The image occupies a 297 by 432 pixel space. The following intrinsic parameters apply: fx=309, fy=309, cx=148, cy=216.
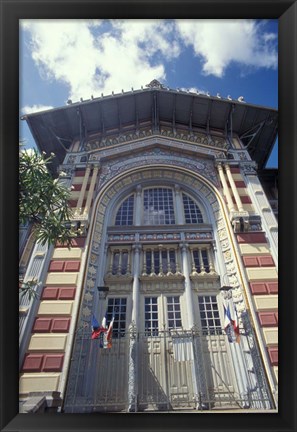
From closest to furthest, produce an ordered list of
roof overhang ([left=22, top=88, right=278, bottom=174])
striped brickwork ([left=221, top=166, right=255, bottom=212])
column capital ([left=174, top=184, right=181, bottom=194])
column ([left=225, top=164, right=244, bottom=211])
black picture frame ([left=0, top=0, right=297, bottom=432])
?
black picture frame ([left=0, top=0, right=297, bottom=432])
column ([left=225, top=164, right=244, bottom=211])
striped brickwork ([left=221, top=166, right=255, bottom=212])
column capital ([left=174, top=184, right=181, bottom=194])
roof overhang ([left=22, top=88, right=278, bottom=174])

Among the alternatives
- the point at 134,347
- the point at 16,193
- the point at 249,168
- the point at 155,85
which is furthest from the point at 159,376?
the point at 155,85

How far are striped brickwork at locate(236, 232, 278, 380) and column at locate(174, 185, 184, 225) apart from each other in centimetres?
275

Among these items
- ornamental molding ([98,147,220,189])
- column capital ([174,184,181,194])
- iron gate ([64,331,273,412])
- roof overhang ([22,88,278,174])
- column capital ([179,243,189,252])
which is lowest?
iron gate ([64,331,273,412])

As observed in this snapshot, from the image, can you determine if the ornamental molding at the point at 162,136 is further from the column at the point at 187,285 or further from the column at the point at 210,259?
the column at the point at 187,285

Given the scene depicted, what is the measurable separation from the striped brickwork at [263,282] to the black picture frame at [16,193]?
195 inches

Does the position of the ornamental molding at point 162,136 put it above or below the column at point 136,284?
above

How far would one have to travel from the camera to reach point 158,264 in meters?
12.0

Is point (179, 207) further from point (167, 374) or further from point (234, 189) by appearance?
point (167, 374)

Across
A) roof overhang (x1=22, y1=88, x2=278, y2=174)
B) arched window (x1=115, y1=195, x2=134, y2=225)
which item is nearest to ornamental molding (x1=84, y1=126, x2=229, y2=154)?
roof overhang (x1=22, y1=88, x2=278, y2=174)

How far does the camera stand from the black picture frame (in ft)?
12.7

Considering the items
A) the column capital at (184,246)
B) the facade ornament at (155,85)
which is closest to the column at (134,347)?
the column capital at (184,246)

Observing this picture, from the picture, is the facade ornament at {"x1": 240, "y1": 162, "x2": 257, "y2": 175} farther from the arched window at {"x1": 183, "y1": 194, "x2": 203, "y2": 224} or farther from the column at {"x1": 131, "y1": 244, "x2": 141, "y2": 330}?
the column at {"x1": 131, "y1": 244, "x2": 141, "y2": 330}

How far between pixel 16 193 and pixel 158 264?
8.25 m

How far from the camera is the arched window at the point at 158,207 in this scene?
44.8ft
